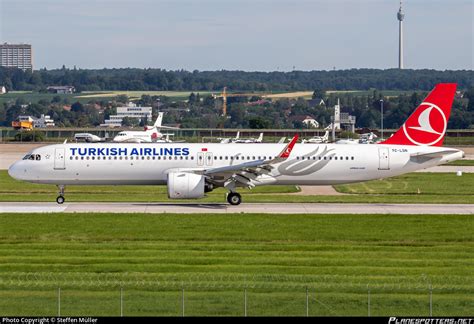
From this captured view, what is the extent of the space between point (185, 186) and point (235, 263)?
1522cm

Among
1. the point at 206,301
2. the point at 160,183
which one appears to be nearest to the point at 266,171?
the point at 160,183

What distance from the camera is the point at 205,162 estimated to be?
51250mm

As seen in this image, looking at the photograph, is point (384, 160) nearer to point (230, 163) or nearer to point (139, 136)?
point (230, 163)

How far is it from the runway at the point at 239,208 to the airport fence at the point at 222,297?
54.8ft

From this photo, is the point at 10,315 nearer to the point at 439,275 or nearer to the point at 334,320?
the point at 334,320

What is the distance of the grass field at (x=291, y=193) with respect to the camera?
5441 cm

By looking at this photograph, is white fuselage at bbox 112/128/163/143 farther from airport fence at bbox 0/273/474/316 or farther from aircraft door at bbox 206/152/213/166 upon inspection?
airport fence at bbox 0/273/474/316

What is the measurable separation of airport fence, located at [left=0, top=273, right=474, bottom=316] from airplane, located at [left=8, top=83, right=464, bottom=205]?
765 inches

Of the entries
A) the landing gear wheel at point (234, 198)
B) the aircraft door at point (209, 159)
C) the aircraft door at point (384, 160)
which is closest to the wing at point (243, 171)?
the landing gear wheel at point (234, 198)

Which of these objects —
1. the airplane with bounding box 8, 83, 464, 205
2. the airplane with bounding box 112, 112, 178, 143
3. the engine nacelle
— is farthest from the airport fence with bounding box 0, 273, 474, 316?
the airplane with bounding box 112, 112, 178, 143

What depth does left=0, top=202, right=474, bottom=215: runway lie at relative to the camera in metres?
47.4

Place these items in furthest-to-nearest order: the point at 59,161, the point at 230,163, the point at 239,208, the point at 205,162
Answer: the point at 230,163
the point at 205,162
the point at 59,161
the point at 239,208

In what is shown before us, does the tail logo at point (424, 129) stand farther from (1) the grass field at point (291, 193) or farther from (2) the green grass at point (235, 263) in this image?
(2) the green grass at point (235, 263)

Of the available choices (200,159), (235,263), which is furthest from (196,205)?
(235,263)
